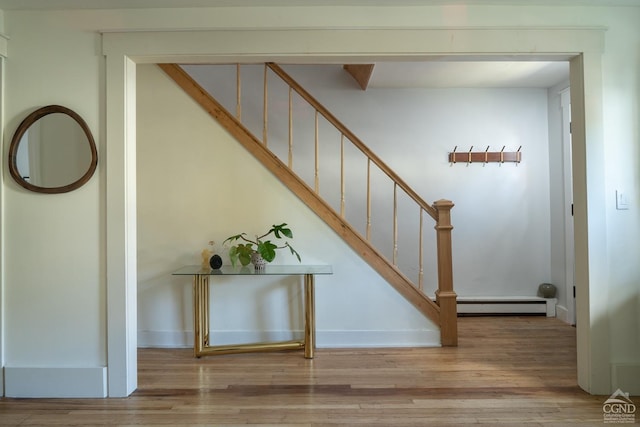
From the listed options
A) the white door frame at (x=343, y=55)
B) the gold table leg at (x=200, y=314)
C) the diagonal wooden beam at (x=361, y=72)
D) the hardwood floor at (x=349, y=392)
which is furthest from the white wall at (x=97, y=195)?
the diagonal wooden beam at (x=361, y=72)

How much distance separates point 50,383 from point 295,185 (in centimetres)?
198

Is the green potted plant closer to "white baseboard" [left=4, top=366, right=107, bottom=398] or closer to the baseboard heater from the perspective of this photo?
"white baseboard" [left=4, top=366, right=107, bottom=398]

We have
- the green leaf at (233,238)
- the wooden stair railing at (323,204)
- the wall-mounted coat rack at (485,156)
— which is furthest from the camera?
the wall-mounted coat rack at (485,156)

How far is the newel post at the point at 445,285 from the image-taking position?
Result: 3193mm

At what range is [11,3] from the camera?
7.43 feet

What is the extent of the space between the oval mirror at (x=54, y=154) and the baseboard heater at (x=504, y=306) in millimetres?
3546

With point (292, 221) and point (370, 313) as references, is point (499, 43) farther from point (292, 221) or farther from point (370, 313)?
point (370, 313)

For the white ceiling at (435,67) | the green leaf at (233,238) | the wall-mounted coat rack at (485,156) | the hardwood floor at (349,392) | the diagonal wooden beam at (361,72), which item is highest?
the diagonal wooden beam at (361,72)

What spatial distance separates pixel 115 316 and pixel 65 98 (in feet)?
4.17

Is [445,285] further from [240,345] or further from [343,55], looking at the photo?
[343,55]

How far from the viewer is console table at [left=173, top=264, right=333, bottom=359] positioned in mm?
2898

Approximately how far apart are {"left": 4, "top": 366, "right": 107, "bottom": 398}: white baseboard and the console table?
774 millimetres

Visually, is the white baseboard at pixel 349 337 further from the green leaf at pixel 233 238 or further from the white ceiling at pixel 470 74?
the white ceiling at pixel 470 74

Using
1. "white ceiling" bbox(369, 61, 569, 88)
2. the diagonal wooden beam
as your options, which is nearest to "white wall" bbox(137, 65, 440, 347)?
the diagonal wooden beam
